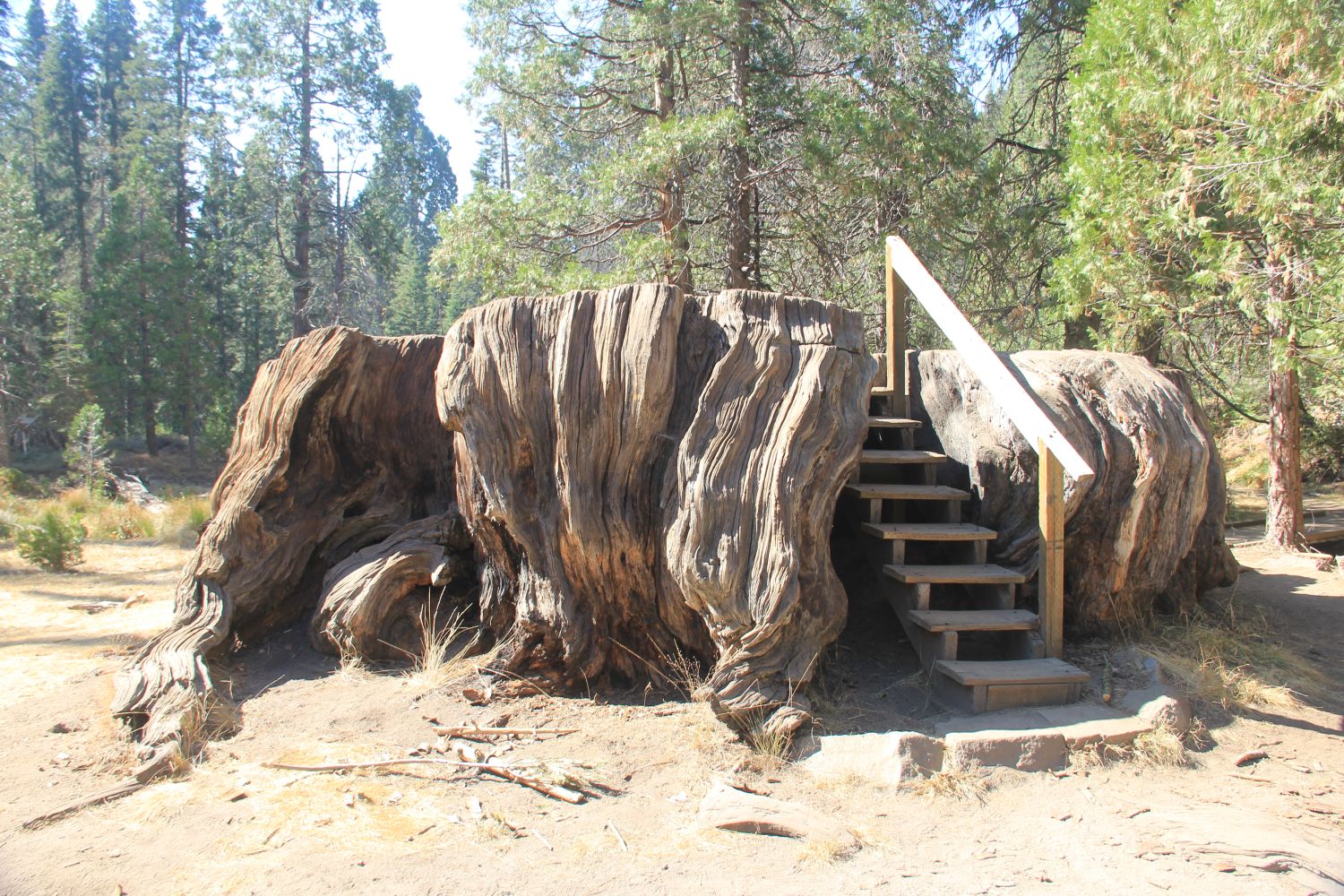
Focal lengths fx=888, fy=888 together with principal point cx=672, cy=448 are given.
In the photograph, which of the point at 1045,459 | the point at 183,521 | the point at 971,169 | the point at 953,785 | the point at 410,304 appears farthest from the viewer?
the point at 410,304

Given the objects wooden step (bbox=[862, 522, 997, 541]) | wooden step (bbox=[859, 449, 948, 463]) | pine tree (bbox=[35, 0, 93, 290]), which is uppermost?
pine tree (bbox=[35, 0, 93, 290])

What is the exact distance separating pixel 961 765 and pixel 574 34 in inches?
401

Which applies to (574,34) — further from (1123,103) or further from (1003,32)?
(1123,103)

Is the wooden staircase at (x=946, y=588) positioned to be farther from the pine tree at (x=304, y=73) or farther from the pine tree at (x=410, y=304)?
the pine tree at (x=410, y=304)

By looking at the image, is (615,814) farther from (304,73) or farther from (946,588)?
(304,73)

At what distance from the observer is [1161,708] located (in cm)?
405

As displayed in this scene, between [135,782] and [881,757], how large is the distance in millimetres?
3200

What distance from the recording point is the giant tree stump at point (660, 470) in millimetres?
4293

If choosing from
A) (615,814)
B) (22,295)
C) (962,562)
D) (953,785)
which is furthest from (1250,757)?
(22,295)

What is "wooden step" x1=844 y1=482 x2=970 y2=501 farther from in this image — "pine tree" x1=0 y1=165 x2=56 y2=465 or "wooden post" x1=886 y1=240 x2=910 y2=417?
"pine tree" x1=0 y1=165 x2=56 y2=465

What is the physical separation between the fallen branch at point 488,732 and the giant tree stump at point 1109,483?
2694 mm

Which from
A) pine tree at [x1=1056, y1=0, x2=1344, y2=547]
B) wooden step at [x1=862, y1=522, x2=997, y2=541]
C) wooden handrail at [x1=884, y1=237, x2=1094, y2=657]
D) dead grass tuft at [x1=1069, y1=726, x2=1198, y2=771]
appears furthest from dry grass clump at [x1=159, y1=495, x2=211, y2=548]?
pine tree at [x1=1056, y1=0, x2=1344, y2=547]

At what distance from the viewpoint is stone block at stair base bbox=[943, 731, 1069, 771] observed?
3.76 meters

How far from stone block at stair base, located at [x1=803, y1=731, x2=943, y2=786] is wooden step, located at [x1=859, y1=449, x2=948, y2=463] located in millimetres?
1953
